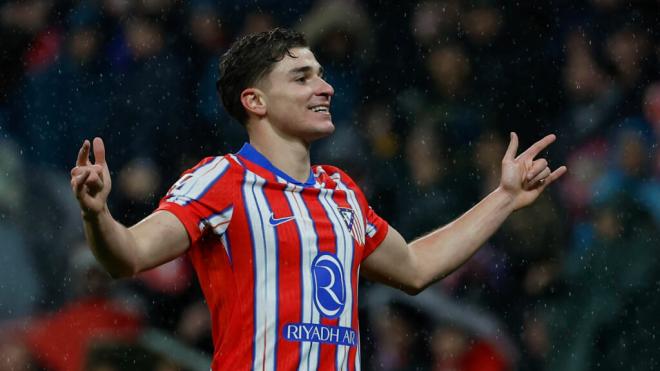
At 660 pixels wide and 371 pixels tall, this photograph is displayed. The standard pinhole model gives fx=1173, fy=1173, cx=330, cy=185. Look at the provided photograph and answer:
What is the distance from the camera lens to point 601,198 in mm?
5922

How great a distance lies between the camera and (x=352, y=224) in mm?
3260

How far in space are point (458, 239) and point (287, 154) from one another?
620 millimetres

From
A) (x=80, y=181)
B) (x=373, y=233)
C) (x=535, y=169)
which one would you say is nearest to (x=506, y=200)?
(x=535, y=169)

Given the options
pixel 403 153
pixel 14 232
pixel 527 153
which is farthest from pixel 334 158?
pixel 527 153

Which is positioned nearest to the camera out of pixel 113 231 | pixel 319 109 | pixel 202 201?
pixel 113 231

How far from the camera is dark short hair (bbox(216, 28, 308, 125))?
339cm

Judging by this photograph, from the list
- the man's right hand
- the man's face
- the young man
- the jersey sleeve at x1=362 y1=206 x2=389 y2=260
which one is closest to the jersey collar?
the young man

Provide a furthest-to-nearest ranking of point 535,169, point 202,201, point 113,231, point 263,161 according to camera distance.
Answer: point 535,169 → point 263,161 → point 202,201 → point 113,231

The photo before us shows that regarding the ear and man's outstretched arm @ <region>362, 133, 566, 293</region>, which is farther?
man's outstretched arm @ <region>362, 133, 566, 293</region>

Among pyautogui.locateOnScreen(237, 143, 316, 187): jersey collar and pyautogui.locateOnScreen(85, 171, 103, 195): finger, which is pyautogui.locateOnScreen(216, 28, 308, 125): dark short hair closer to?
pyautogui.locateOnScreen(237, 143, 316, 187): jersey collar

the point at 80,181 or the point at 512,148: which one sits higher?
the point at 512,148

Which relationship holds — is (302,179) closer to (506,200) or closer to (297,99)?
(297,99)

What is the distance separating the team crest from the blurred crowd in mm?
2502

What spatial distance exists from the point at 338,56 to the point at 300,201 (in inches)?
131
